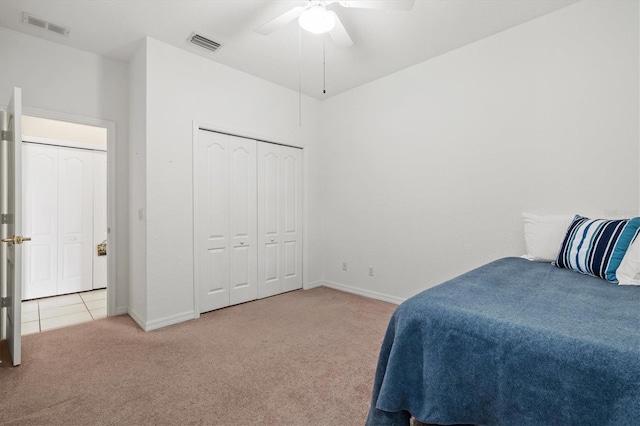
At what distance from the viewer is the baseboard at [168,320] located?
9.11 ft

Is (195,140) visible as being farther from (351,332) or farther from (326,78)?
(351,332)

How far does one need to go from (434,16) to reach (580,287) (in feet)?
7.34

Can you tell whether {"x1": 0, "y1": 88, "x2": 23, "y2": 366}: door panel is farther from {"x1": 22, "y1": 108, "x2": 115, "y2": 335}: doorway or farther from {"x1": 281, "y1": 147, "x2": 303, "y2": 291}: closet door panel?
{"x1": 281, "y1": 147, "x2": 303, "y2": 291}: closet door panel

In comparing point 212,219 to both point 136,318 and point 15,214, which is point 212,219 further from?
point 15,214

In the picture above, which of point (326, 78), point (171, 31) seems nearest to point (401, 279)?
point (326, 78)

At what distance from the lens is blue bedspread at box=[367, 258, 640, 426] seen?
88 cm

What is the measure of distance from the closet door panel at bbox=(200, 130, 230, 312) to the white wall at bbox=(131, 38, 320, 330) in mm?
105

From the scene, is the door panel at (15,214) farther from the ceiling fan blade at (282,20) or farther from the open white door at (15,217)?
the ceiling fan blade at (282,20)

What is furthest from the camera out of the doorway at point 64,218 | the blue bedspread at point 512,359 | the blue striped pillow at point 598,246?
the doorway at point 64,218

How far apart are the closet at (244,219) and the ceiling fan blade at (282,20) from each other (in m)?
A: 1.39

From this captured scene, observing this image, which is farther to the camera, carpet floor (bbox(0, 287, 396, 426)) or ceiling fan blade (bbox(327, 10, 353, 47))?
ceiling fan blade (bbox(327, 10, 353, 47))

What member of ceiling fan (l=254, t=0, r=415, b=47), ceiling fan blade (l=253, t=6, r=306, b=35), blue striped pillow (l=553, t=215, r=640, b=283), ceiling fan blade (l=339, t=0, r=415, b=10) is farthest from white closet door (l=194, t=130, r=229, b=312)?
blue striped pillow (l=553, t=215, r=640, b=283)

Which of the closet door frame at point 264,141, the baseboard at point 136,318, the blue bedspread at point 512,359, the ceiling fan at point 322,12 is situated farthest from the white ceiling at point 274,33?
the baseboard at point 136,318

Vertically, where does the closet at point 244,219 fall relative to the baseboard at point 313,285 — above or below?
above
